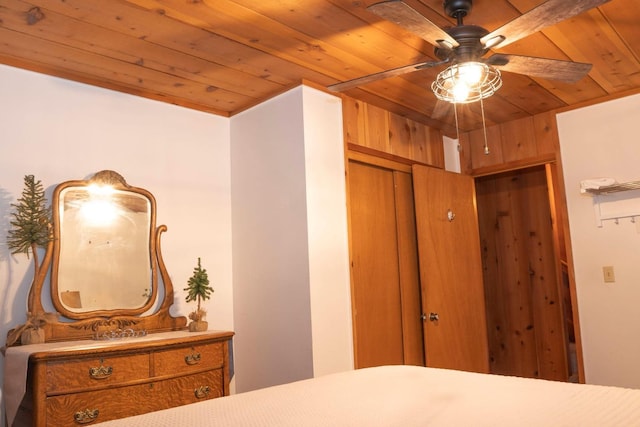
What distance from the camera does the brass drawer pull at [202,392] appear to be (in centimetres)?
257

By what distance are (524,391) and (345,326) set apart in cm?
156

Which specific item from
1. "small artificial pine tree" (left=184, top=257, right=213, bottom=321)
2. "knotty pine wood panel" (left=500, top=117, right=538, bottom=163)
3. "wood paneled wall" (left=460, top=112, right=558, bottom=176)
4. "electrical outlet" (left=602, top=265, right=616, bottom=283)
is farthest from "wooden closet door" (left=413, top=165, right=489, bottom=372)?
"small artificial pine tree" (left=184, top=257, right=213, bottom=321)

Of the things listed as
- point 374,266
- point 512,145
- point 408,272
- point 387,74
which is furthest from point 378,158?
point 387,74

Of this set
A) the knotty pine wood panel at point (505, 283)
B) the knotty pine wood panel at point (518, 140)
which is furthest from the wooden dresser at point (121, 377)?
the knotty pine wood panel at point (505, 283)

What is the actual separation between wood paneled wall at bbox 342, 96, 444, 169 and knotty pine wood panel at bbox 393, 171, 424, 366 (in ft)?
0.65

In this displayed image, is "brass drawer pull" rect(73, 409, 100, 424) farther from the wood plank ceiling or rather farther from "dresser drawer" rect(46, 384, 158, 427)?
the wood plank ceiling

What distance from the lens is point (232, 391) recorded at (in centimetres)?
319

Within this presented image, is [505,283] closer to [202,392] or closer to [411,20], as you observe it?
[202,392]

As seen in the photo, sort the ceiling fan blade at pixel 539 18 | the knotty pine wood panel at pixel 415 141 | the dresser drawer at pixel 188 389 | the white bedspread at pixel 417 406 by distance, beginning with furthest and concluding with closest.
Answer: the knotty pine wood panel at pixel 415 141 < the dresser drawer at pixel 188 389 < the ceiling fan blade at pixel 539 18 < the white bedspread at pixel 417 406

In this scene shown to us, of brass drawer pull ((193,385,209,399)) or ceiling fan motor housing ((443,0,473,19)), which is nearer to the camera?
ceiling fan motor housing ((443,0,473,19))

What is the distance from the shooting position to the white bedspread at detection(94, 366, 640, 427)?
1227 mm

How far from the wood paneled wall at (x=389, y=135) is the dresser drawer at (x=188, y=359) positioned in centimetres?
146

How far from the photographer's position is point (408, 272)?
363cm

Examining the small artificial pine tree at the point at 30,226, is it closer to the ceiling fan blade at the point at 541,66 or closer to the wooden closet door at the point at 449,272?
the ceiling fan blade at the point at 541,66
